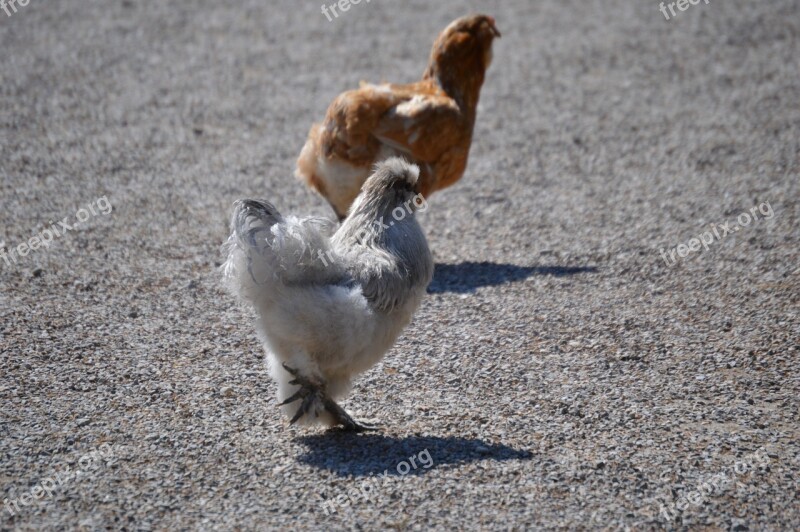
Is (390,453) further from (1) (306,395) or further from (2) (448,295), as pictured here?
(2) (448,295)

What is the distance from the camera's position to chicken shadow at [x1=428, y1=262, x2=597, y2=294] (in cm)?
709

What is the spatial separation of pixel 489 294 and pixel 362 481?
2735 mm

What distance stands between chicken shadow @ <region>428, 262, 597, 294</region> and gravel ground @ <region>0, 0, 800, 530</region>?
1.3 inches

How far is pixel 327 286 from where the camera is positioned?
468 centimetres

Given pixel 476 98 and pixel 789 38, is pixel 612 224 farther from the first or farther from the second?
pixel 789 38

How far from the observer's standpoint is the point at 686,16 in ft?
46.3

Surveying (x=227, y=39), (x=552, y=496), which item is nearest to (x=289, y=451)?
(x=552, y=496)
